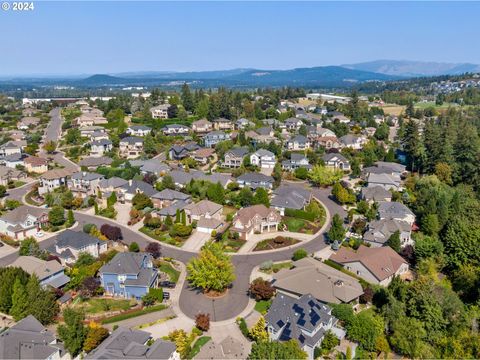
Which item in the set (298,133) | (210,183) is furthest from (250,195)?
(298,133)

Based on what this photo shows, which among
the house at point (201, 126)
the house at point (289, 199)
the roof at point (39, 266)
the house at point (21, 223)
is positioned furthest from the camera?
the house at point (201, 126)

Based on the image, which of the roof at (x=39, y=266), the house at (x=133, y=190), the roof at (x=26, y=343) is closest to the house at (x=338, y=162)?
the house at (x=133, y=190)

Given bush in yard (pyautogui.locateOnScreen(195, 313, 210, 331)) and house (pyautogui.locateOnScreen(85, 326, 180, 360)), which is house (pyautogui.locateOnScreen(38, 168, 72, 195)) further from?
bush in yard (pyautogui.locateOnScreen(195, 313, 210, 331))

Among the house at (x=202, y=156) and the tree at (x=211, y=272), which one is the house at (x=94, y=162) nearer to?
the house at (x=202, y=156)

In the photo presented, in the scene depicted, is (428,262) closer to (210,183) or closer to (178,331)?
(178,331)

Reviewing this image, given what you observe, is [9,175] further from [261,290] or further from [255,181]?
[261,290]

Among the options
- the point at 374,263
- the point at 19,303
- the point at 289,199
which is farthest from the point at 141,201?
the point at 374,263

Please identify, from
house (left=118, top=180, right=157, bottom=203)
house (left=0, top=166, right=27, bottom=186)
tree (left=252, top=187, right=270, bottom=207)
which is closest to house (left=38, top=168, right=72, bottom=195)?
house (left=0, top=166, right=27, bottom=186)
